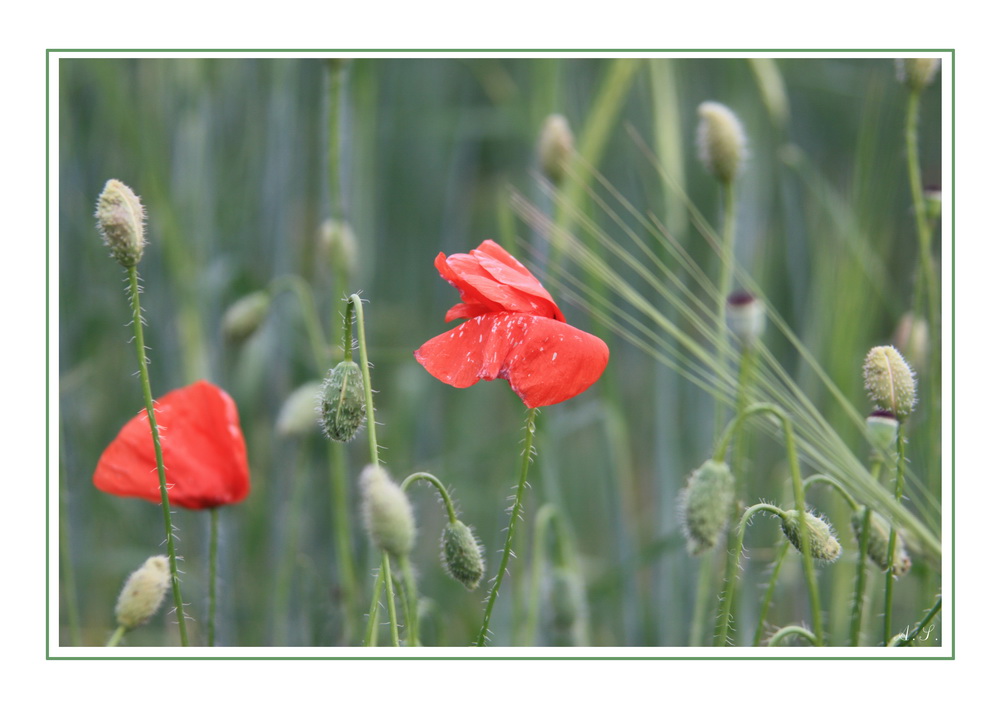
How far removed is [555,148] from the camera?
841 millimetres

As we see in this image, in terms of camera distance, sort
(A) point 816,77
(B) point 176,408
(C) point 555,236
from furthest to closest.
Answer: (A) point 816,77 < (C) point 555,236 < (B) point 176,408

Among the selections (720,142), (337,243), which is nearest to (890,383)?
(720,142)

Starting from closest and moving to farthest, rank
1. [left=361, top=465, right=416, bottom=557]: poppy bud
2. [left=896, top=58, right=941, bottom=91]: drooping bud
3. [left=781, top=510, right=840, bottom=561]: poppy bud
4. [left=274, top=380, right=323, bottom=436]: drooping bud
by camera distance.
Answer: [left=361, top=465, right=416, bottom=557]: poppy bud < [left=781, top=510, right=840, bottom=561]: poppy bud < [left=896, top=58, right=941, bottom=91]: drooping bud < [left=274, top=380, right=323, bottom=436]: drooping bud

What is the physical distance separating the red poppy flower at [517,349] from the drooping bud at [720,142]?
10.4 inches

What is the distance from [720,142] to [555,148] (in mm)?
184

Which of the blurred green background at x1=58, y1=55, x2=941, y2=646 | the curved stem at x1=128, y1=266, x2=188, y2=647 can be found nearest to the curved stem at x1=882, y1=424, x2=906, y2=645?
the blurred green background at x1=58, y1=55, x2=941, y2=646

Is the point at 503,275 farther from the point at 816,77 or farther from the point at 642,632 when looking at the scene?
the point at 816,77

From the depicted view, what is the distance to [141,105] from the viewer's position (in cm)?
106

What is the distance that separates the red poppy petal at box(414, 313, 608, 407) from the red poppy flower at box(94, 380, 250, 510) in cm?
17

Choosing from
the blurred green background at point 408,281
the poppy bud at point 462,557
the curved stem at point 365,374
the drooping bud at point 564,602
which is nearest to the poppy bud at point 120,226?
the curved stem at point 365,374

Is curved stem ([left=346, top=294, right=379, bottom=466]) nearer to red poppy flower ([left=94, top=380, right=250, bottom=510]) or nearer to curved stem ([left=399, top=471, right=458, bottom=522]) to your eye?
curved stem ([left=399, top=471, right=458, bottom=522])

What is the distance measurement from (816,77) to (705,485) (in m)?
0.91

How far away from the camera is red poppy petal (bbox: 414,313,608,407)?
50cm

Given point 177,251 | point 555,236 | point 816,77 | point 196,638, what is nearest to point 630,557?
point 555,236
